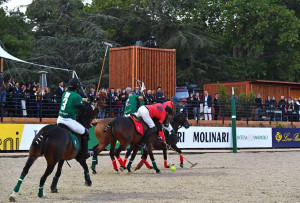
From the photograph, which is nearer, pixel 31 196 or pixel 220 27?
pixel 31 196

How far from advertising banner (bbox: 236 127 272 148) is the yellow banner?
10551mm

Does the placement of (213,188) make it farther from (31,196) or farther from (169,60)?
(169,60)

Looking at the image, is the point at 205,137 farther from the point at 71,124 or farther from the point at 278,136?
the point at 71,124

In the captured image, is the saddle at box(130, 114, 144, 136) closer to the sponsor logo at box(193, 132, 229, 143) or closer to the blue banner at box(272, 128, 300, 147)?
the sponsor logo at box(193, 132, 229, 143)

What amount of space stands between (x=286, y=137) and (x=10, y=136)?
47.7 feet

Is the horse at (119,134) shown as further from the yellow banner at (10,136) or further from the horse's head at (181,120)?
the yellow banner at (10,136)

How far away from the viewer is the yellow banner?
62.0 ft

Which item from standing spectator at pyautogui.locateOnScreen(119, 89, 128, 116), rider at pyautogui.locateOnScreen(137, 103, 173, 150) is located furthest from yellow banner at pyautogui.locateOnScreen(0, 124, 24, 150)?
rider at pyautogui.locateOnScreen(137, 103, 173, 150)

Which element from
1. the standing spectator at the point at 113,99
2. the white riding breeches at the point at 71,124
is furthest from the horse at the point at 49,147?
the standing spectator at the point at 113,99

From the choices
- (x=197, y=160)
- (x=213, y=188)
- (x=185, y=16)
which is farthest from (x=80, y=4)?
(x=213, y=188)

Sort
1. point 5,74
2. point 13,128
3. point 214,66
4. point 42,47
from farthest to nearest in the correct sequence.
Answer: point 214,66, point 42,47, point 5,74, point 13,128

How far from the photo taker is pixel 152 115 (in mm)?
15070

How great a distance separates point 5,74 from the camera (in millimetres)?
30969

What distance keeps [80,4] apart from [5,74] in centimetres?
981
